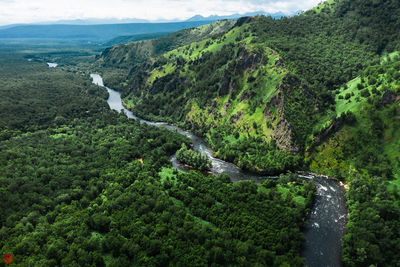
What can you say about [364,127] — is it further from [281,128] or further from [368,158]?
[281,128]

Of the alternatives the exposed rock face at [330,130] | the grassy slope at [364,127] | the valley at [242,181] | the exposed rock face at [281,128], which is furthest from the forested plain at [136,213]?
the exposed rock face at [330,130]

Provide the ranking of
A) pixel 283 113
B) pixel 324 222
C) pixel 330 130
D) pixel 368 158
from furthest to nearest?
1. pixel 283 113
2. pixel 330 130
3. pixel 368 158
4. pixel 324 222

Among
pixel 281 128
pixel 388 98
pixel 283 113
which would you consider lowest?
pixel 281 128

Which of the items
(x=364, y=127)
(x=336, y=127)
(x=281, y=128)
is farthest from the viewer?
(x=281, y=128)

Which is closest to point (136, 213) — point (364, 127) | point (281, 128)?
point (281, 128)

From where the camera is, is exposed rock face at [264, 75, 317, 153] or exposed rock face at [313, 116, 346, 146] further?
exposed rock face at [264, 75, 317, 153]

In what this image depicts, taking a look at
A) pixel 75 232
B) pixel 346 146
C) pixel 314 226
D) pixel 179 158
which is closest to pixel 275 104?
pixel 346 146

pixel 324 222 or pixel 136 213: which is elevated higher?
pixel 136 213

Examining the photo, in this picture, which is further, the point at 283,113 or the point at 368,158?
the point at 283,113

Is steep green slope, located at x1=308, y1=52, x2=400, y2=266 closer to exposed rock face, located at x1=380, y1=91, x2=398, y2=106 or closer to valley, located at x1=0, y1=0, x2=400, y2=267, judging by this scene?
exposed rock face, located at x1=380, y1=91, x2=398, y2=106

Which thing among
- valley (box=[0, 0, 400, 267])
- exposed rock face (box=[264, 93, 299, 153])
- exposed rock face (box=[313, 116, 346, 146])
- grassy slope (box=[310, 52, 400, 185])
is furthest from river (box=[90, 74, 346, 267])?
exposed rock face (box=[313, 116, 346, 146])

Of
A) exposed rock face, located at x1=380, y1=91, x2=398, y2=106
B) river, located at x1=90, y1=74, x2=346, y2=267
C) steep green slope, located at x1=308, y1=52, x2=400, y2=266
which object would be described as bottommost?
river, located at x1=90, y1=74, x2=346, y2=267
